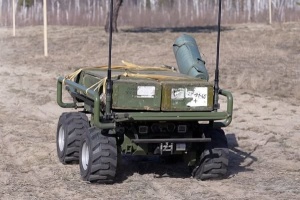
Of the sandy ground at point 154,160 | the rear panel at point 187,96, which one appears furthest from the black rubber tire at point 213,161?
the rear panel at point 187,96

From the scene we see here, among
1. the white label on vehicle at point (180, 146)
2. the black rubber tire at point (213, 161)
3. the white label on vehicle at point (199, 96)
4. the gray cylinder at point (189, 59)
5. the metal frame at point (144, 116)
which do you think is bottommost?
the black rubber tire at point (213, 161)

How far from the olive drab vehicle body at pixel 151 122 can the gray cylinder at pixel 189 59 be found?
51cm

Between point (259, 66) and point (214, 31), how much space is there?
32.0 feet

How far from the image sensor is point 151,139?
28.6ft

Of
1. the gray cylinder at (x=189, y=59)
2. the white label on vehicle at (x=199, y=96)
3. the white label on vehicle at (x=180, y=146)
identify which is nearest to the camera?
the white label on vehicle at (x=199, y=96)

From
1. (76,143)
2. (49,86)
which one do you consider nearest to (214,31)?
(49,86)

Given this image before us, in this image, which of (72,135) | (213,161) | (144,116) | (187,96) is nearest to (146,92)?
(144,116)

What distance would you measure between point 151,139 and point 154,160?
6.10 feet

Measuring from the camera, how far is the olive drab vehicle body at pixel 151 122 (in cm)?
861

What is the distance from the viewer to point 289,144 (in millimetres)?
11836

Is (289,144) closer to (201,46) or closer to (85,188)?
(85,188)

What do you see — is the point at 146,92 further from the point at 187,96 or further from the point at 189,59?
the point at 189,59

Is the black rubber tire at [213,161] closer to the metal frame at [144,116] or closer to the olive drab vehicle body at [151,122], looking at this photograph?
the olive drab vehicle body at [151,122]

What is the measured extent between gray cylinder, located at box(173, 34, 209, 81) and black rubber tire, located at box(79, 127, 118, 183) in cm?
174
